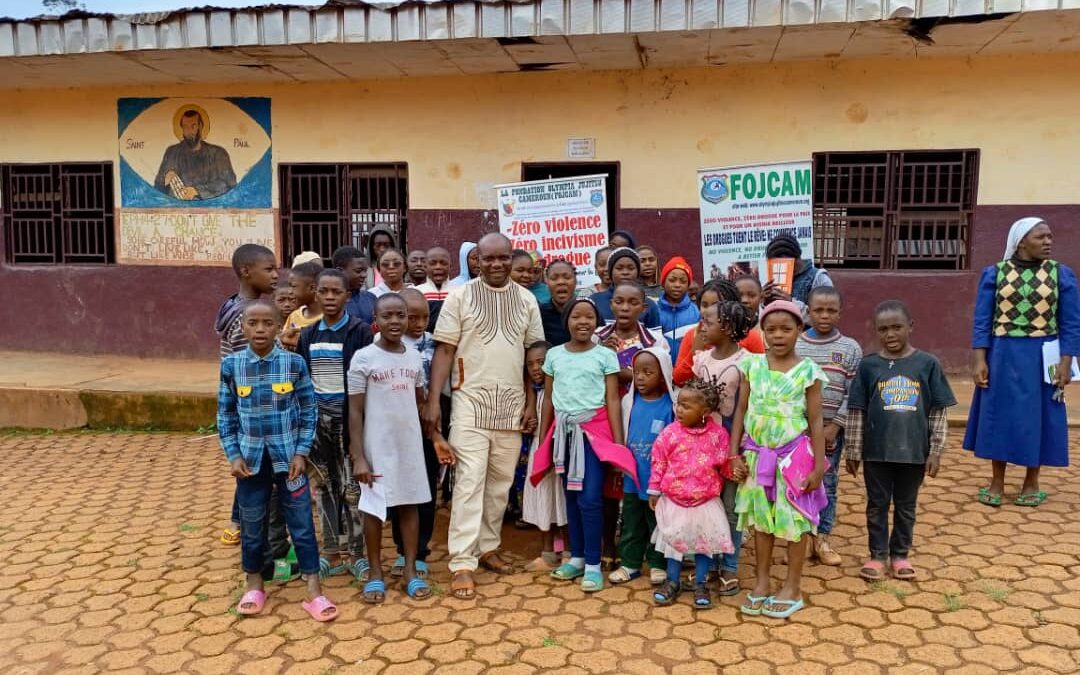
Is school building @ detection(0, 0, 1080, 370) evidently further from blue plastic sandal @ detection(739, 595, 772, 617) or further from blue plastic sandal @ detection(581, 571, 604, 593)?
blue plastic sandal @ detection(739, 595, 772, 617)

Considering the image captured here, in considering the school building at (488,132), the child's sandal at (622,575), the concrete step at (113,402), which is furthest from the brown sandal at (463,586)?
the school building at (488,132)

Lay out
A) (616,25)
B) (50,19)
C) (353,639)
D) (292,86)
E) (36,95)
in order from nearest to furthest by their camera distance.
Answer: (353,639) → (616,25) → (50,19) → (292,86) → (36,95)

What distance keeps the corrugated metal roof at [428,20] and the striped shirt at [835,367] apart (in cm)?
329

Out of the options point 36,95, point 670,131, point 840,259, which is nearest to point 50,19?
point 36,95

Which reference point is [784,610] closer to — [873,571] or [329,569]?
[873,571]

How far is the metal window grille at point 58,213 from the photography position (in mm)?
8664

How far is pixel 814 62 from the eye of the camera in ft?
23.3

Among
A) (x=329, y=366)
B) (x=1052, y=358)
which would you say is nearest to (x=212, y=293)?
(x=329, y=366)

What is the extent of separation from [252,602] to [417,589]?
2.24 feet

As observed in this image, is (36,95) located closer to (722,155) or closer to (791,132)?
(722,155)

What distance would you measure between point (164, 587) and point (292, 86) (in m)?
5.78

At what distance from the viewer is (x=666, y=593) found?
3.36m

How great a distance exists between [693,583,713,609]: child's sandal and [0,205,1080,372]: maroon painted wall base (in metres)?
4.58

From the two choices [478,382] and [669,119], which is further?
[669,119]
